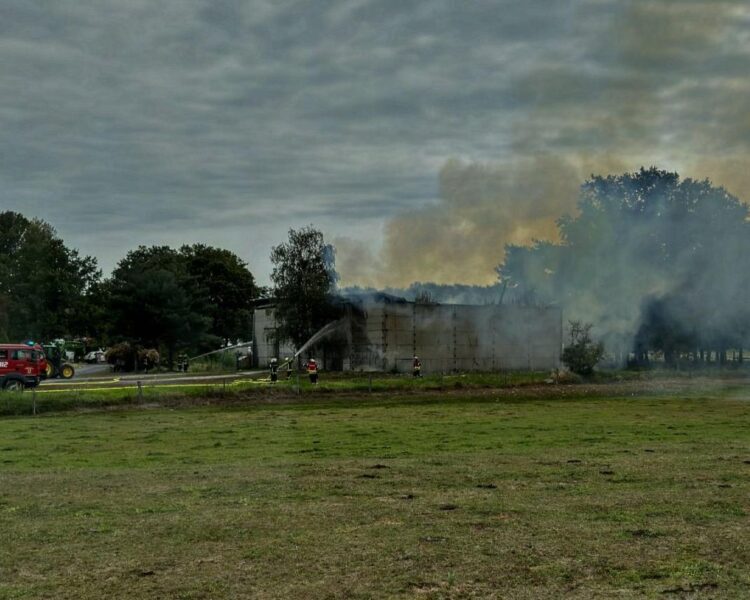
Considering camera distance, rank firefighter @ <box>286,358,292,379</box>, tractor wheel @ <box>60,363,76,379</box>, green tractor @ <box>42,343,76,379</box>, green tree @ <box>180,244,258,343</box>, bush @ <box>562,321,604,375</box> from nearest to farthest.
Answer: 1. firefighter @ <box>286,358,292,379</box>
2. bush @ <box>562,321,604,375</box>
3. green tractor @ <box>42,343,76,379</box>
4. tractor wheel @ <box>60,363,76,379</box>
5. green tree @ <box>180,244,258,343</box>

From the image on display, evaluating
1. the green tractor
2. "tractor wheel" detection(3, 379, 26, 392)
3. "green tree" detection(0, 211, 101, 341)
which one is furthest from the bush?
"green tree" detection(0, 211, 101, 341)

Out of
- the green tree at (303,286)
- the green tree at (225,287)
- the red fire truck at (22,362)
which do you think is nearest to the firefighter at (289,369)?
the green tree at (303,286)

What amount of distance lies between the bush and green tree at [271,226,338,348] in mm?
18708

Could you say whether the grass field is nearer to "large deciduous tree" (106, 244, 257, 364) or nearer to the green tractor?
the green tractor

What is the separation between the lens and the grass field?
10.5m

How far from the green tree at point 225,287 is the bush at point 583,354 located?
6974 centimetres

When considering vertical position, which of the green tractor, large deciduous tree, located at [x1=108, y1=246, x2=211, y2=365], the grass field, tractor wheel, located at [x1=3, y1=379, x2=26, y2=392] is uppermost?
large deciduous tree, located at [x1=108, y1=246, x2=211, y2=365]

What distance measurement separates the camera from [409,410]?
39.5 metres

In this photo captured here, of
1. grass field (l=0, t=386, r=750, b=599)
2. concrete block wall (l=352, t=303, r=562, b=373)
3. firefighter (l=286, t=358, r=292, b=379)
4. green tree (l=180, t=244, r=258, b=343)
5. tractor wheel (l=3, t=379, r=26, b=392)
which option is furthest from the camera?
green tree (l=180, t=244, r=258, b=343)

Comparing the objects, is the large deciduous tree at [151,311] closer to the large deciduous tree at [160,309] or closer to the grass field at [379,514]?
the large deciduous tree at [160,309]

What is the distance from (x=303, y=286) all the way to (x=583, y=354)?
2194 cm

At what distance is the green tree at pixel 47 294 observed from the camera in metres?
99.8

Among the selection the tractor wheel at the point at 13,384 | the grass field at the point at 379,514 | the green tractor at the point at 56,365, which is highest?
the green tractor at the point at 56,365

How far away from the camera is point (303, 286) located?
69.1 meters
